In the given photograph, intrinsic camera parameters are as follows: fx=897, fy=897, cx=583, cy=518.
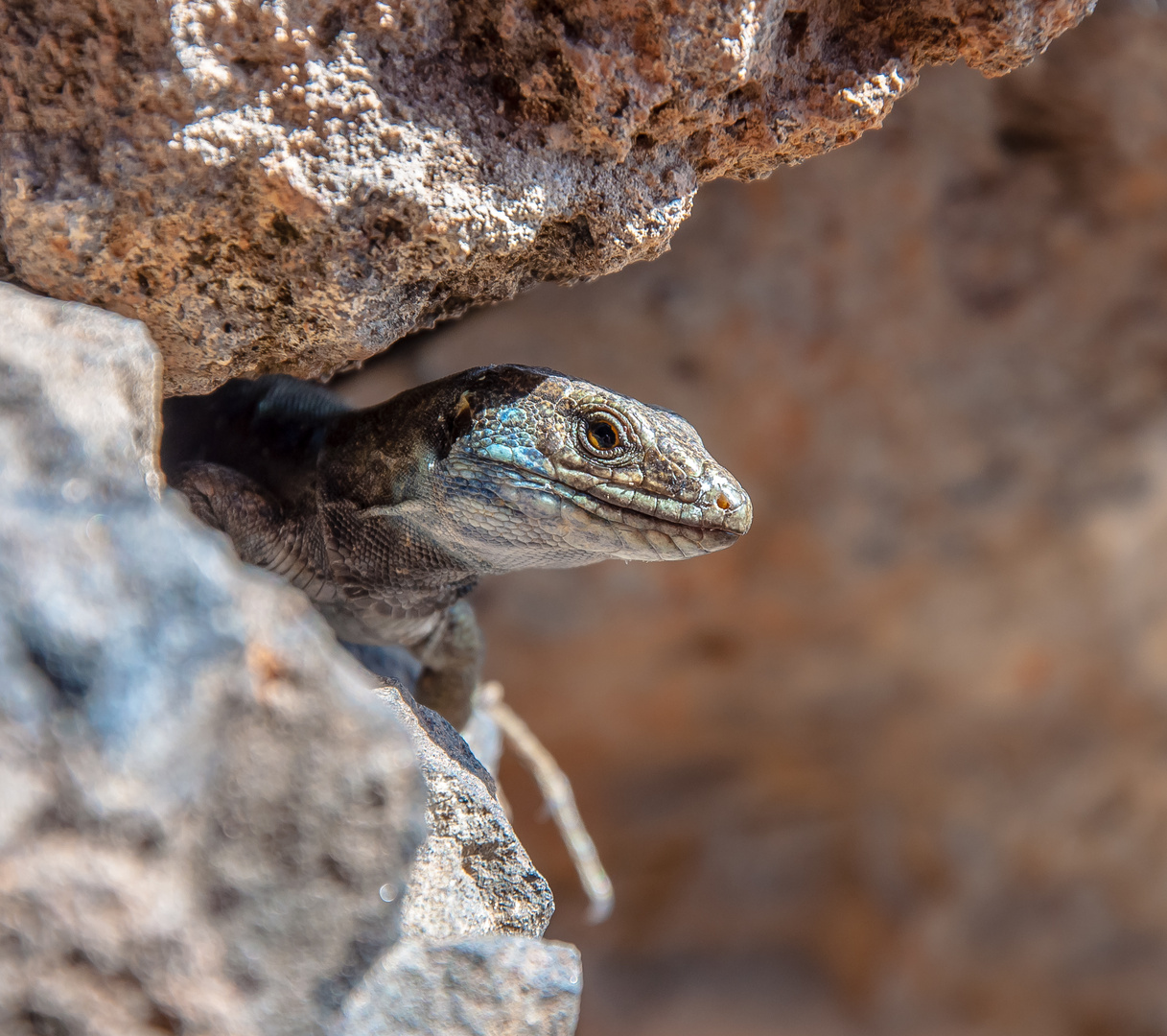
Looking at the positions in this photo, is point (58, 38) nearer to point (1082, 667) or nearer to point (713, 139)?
point (713, 139)

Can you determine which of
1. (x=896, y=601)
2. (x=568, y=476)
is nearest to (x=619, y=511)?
(x=568, y=476)

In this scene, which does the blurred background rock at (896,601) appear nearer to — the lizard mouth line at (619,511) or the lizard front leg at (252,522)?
the lizard front leg at (252,522)

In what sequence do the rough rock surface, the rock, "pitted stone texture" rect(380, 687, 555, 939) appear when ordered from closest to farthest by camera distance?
the rock
the rough rock surface
"pitted stone texture" rect(380, 687, 555, 939)

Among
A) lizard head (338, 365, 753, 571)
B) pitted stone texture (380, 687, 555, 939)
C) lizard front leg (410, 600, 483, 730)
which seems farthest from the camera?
lizard front leg (410, 600, 483, 730)

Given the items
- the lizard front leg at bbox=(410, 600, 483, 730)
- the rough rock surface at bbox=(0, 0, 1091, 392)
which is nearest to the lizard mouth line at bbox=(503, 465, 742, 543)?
the rough rock surface at bbox=(0, 0, 1091, 392)

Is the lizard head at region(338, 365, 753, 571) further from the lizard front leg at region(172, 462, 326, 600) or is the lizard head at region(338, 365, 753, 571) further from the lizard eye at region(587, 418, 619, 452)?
the lizard front leg at region(172, 462, 326, 600)
